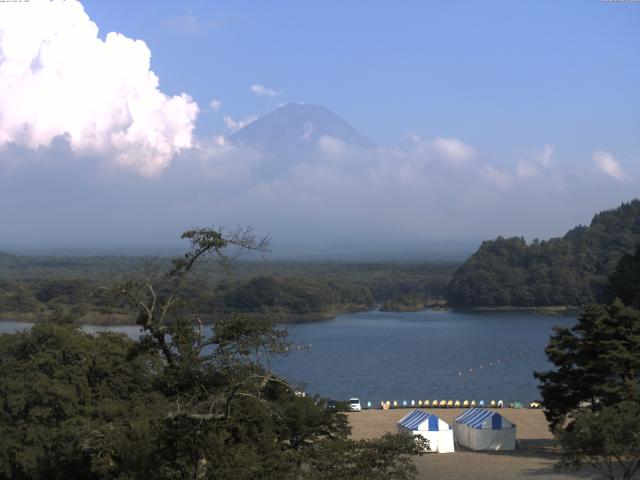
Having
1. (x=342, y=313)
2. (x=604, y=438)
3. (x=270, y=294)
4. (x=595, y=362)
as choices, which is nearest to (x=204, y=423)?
(x=604, y=438)

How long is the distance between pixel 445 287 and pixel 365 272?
78.0ft

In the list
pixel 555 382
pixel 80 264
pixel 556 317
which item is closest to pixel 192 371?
pixel 555 382

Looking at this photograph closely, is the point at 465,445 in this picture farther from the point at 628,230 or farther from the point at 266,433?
the point at 628,230

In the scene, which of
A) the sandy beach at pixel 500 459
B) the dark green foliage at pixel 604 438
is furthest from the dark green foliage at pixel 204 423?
the sandy beach at pixel 500 459

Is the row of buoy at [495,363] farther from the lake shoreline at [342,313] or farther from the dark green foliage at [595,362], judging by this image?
the dark green foliage at [595,362]

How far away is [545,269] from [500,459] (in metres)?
69.0

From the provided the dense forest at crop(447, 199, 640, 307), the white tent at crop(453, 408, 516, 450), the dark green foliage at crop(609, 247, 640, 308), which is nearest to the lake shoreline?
the dense forest at crop(447, 199, 640, 307)

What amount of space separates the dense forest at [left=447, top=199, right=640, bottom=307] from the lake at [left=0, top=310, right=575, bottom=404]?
7.71 m

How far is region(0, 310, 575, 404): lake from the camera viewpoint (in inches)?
1325

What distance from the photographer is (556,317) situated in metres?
73.6

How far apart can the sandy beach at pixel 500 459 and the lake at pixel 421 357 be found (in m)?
2.90

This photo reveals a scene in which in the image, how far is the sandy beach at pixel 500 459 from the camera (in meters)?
15.5

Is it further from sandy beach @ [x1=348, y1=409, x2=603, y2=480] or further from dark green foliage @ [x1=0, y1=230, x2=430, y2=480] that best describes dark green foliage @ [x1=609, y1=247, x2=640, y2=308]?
dark green foliage @ [x1=0, y1=230, x2=430, y2=480]

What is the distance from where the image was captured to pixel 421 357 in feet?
149
